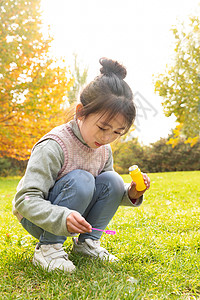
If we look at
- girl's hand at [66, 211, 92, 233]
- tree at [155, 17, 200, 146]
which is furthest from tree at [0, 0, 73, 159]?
girl's hand at [66, 211, 92, 233]

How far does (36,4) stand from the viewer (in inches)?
342

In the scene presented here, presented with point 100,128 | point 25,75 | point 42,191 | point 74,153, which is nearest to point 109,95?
point 100,128

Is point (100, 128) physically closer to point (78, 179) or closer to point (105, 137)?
point (105, 137)

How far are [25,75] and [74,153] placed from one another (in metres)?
7.53

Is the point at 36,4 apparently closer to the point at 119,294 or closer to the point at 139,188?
the point at 139,188

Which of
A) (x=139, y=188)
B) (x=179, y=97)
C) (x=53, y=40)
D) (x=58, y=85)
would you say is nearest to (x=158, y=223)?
(x=139, y=188)

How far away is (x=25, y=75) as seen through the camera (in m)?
8.60

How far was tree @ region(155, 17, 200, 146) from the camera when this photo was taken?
8.29m

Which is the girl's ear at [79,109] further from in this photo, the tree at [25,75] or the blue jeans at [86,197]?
the tree at [25,75]

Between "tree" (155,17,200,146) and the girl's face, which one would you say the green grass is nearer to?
the girl's face

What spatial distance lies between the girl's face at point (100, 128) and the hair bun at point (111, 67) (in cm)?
28

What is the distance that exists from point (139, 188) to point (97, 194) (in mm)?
241

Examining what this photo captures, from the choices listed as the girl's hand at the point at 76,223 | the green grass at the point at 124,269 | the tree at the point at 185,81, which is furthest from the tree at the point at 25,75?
the girl's hand at the point at 76,223

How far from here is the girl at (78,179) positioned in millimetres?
1401
